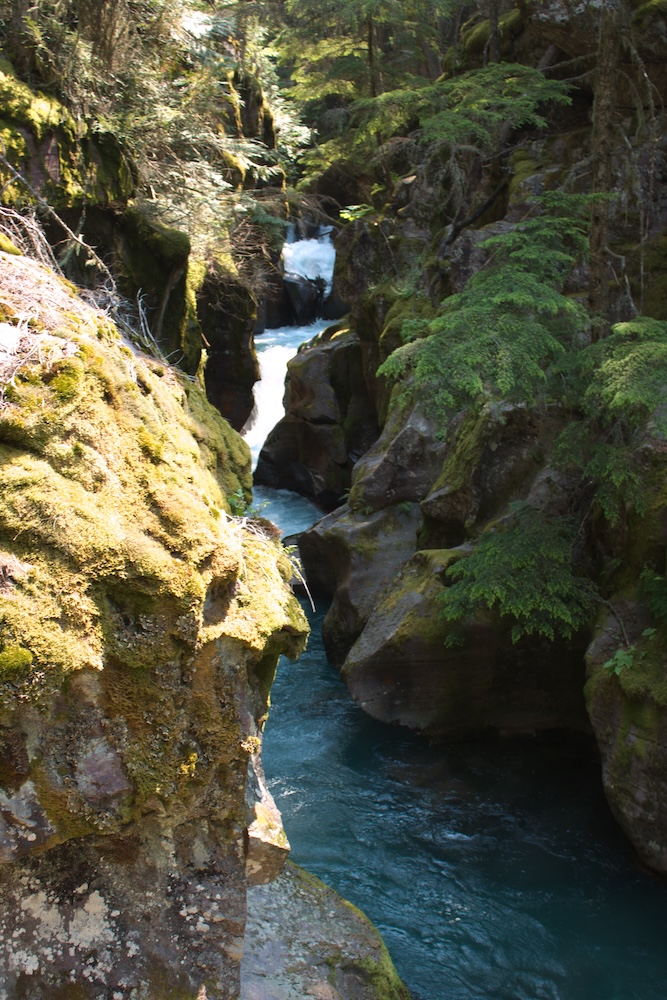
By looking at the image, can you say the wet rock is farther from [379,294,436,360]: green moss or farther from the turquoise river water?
[379,294,436,360]: green moss

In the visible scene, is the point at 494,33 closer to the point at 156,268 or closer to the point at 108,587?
the point at 156,268

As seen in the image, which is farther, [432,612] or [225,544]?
[432,612]

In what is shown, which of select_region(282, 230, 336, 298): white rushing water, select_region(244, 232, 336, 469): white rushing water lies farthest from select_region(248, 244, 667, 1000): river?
select_region(282, 230, 336, 298): white rushing water

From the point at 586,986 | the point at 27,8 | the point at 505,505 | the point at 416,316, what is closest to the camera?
the point at 586,986

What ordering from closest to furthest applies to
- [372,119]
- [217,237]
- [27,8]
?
[27,8] < [217,237] < [372,119]

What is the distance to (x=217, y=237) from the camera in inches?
521

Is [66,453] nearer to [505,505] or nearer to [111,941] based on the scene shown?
[111,941]

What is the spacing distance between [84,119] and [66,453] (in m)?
7.88

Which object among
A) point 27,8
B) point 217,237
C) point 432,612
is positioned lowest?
point 432,612

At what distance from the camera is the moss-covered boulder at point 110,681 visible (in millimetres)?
3516

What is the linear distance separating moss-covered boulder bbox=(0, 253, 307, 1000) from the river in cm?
366

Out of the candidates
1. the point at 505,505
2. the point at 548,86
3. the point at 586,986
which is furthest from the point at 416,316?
the point at 586,986

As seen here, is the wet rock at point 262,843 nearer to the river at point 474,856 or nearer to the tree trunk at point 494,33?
the river at point 474,856

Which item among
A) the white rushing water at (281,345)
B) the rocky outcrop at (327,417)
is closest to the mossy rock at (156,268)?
the rocky outcrop at (327,417)
